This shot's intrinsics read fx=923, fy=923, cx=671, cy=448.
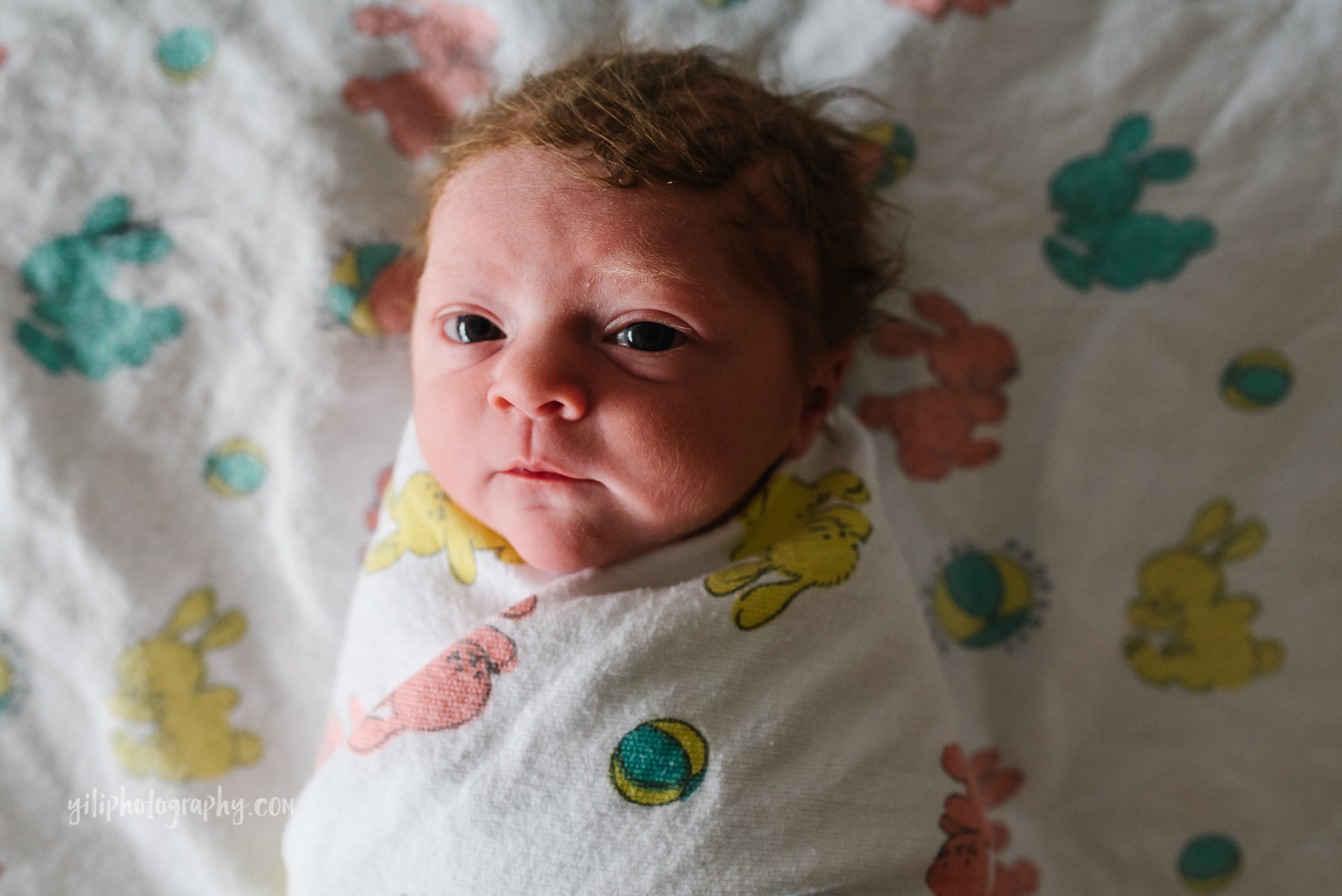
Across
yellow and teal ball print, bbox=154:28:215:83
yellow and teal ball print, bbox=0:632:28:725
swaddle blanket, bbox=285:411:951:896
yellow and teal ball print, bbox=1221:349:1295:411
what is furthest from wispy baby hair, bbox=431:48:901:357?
yellow and teal ball print, bbox=0:632:28:725

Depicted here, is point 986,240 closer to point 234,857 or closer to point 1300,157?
point 1300,157

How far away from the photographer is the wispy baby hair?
2.64 ft

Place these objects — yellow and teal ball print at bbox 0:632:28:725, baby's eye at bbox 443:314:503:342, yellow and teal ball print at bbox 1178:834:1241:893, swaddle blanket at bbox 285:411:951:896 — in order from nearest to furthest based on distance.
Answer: swaddle blanket at bbox 285:411:951:896 < baby's eye at bbox 443:314:503:342 < yellow and teal ball print at bbox 0:632:28:725 < yellow and teal ball print at bbox 1178:834:1241:893

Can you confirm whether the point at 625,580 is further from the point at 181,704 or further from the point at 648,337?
the point at 181,704

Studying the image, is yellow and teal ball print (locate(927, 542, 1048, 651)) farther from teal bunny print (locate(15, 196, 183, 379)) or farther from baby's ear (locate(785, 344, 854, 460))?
teal bunny print (locate(15, 196, 183, 379))

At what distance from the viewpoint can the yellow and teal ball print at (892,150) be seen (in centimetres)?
110

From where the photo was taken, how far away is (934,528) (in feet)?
3.61

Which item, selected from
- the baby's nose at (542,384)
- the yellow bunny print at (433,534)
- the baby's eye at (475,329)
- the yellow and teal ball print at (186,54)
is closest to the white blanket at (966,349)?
the yellow and teal ball print at (186,54)

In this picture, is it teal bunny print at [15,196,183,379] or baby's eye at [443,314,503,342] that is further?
teal bunny print at [15,196,183,379]

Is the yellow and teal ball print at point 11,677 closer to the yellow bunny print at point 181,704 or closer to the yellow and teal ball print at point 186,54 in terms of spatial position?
the yellow bunny print at point 181,704

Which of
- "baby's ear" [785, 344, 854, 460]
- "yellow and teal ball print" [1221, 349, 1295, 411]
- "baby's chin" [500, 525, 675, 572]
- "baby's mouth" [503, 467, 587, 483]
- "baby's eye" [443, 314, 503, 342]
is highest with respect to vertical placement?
"yellow and teal ball print" [1221, 349, 1295, 411]

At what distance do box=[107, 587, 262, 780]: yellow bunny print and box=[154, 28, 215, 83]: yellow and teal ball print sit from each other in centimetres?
60

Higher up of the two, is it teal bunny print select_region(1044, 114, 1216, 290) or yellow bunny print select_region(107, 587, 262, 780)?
teal bunny print select_region(1044, 114, 1216, 290)

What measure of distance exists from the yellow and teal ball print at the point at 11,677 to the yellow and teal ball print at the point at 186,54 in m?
0.66
